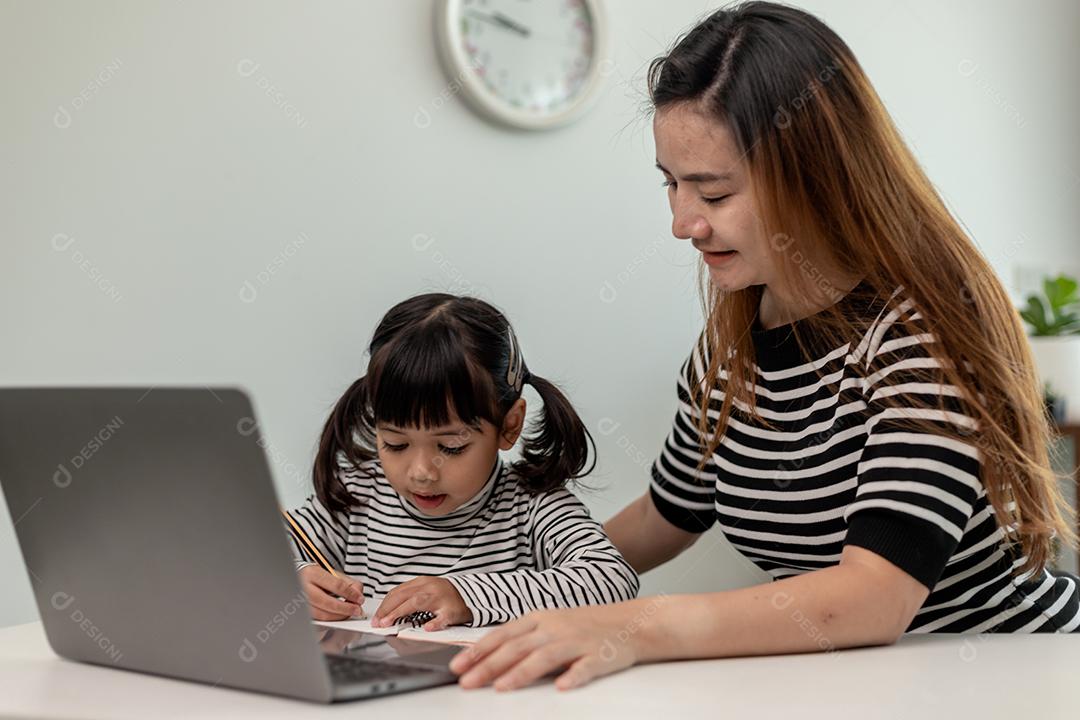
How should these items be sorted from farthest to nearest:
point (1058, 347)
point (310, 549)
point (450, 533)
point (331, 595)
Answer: point (1058, 347), point (450, 533), point (310, 549), point (331, 595)

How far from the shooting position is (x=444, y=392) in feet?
4.55

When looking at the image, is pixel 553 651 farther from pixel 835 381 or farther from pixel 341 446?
pixel 341 446

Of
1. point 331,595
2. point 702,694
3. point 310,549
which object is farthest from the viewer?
point 310,549

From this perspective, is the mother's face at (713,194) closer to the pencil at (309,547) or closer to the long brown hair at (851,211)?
the long brown hair at (851,211)

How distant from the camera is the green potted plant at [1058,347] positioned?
290 centimetres

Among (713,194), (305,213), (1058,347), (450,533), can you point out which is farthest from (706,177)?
(1058,347)

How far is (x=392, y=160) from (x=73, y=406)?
4.79ft

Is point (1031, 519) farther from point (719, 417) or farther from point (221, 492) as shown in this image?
point (221, 492)

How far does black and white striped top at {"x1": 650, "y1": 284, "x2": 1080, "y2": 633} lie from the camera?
974 mm

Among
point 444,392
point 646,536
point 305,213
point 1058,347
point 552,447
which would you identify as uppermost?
point 305,213

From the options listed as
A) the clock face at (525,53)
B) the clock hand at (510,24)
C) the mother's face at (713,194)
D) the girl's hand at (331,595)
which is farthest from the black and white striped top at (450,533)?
the clock hand at (510,24)

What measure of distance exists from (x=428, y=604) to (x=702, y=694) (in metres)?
0.42

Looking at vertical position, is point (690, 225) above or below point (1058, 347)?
above

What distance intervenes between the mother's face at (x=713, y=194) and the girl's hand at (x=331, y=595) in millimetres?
484
